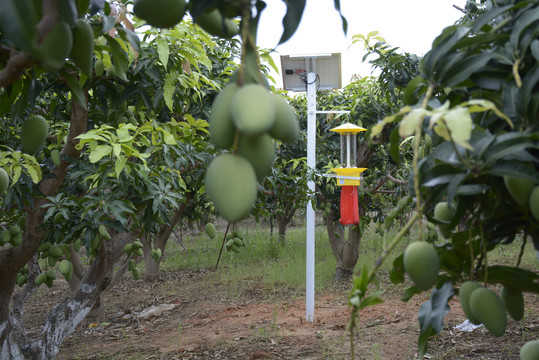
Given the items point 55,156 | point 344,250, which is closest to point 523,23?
point 55,156

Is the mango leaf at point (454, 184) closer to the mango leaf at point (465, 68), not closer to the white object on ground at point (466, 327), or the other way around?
the mango leaf at point (465, 68)

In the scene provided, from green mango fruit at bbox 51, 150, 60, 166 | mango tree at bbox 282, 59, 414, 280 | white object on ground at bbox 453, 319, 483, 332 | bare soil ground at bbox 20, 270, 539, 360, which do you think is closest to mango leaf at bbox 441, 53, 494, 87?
green mango fruit at bbox 51, 150, 60, 166

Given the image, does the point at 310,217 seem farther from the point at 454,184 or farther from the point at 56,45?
the point at 56,45

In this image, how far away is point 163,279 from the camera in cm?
707

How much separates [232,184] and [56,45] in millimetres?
248

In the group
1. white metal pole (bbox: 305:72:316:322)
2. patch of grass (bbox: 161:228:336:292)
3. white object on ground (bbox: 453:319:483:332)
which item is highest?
white metal pole (bbox: 305:72:316:322)

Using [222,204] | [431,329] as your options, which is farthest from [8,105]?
[431,329]

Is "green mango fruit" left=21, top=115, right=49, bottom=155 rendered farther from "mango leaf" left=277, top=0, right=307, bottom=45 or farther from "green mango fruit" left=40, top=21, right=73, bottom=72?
"mango leaf" left=277, top=0, right=307, bottom=45

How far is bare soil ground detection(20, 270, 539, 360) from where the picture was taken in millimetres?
3193

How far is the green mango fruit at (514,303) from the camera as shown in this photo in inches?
34.1

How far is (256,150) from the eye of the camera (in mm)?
473

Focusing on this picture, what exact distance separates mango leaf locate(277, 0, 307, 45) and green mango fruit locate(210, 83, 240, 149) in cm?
9

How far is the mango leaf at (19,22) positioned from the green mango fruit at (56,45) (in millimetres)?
107

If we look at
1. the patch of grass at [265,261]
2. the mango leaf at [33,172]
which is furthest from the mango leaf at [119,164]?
the patch of grass at [265,261]
